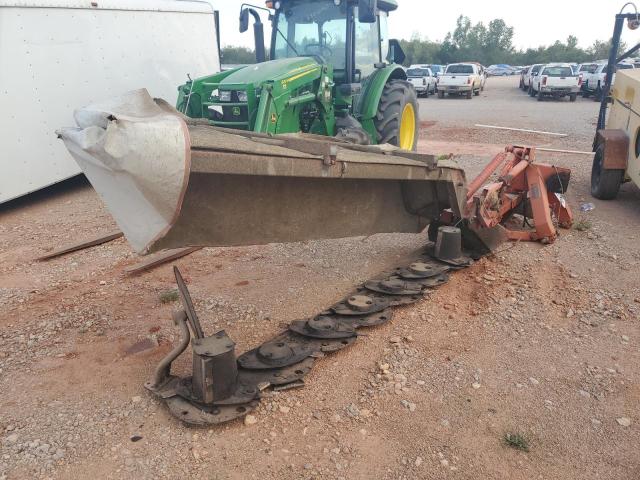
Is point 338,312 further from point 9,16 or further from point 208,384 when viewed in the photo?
point 9,16

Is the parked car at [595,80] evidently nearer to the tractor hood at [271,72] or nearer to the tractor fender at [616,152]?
the tractor fender at [616,152]

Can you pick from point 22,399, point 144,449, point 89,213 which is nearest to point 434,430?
point 144,449

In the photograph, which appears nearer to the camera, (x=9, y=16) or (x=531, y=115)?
(x=9, y=16)

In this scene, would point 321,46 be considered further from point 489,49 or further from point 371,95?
point 489,49

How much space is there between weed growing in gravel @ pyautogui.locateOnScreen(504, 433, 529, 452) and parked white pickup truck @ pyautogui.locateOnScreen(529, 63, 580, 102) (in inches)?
935

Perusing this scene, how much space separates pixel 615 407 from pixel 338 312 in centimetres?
174

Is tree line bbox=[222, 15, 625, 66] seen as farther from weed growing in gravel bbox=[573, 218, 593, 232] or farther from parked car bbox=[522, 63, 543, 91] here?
weed growing in gravel bbox=[573, 218, 593, 232]


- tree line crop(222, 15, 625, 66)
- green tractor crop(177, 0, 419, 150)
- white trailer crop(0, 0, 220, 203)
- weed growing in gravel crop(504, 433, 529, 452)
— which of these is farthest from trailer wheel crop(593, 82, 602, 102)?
tree line crop(222, 15, 625, 66)

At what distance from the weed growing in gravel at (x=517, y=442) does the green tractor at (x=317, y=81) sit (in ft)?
11.8

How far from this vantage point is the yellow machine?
6402mm

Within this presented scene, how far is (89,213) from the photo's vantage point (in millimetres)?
6926

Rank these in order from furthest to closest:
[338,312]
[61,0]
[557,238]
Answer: [61,0] < [557,238] < [338,312]

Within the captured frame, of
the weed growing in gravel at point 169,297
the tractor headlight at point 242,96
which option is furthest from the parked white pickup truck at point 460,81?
the weed growing in gravel at point 169,297

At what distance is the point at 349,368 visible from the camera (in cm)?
329
